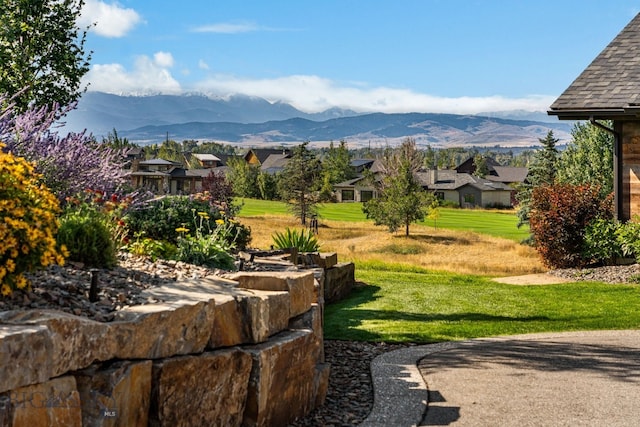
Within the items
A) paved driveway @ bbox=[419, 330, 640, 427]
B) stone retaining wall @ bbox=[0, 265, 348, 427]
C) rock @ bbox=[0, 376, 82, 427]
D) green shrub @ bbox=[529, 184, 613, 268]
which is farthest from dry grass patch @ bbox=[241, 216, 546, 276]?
rock @ bbox=[0, 376, 82, 427]

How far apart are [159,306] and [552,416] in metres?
3.85

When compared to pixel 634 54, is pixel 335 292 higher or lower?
lower

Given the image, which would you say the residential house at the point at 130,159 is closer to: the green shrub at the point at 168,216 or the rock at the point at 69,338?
the green shrub at the point at 168,216

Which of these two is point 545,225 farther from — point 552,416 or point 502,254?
point 552,416

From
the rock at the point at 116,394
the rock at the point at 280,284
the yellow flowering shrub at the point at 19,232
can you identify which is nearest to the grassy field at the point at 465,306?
the rock at the point at 280,284

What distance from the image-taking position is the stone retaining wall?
4438 millimetres

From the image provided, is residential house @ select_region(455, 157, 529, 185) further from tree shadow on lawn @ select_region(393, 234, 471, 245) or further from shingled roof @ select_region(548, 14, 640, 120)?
shingled roof @ select_region(548, 14, 640, 120)

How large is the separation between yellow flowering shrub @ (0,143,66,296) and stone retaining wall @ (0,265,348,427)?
60 cm

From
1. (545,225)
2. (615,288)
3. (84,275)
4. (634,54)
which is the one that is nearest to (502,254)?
(545,225)

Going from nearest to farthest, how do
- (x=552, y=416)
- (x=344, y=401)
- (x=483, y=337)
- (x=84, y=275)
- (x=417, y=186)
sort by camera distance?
1. (x=84, y=275)
2. (x=552, y=416)
3. (x=344, y=401)
4. (x=483, y=337)
5. (x=417, y=186)

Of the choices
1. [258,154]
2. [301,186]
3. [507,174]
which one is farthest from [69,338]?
[258,154]

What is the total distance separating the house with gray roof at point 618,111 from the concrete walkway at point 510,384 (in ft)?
32.9

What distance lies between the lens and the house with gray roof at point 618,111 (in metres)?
19.5

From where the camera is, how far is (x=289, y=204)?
A: 58094 millimetres
